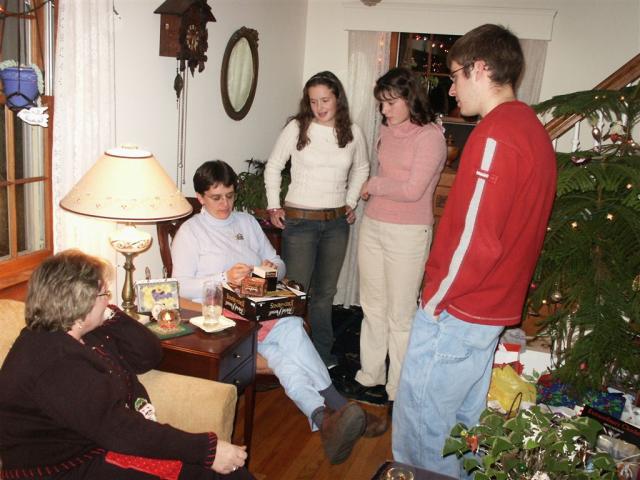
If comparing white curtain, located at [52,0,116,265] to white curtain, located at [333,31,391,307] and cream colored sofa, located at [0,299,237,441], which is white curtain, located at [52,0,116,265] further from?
white curtain, located at [333,31,391,307]

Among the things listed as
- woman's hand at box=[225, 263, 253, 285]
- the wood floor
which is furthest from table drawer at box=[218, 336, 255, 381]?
the wood floor

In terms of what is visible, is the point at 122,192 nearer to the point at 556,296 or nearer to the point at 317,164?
the point at 317,164

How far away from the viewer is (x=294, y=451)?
2.49m

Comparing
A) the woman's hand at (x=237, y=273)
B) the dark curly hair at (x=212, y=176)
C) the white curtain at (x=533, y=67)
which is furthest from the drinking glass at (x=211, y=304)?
the white curtain at (x=533, y=67)

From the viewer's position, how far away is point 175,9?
8.49ft

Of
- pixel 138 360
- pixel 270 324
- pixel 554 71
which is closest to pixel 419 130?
pixel 270 324

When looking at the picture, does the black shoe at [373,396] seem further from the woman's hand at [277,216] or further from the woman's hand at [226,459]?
the woman's hand at [226,459]

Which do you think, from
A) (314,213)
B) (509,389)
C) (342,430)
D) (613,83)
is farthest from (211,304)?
(613,83)

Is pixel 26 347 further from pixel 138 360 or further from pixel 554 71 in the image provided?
pixel 554 71

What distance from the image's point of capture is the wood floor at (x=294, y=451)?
2.36m

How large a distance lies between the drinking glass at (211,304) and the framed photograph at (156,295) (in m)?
0.14

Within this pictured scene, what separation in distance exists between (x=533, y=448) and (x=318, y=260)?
1.85 meters

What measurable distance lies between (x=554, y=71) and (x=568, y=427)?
3422 mm

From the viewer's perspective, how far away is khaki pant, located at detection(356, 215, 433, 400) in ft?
8.92
